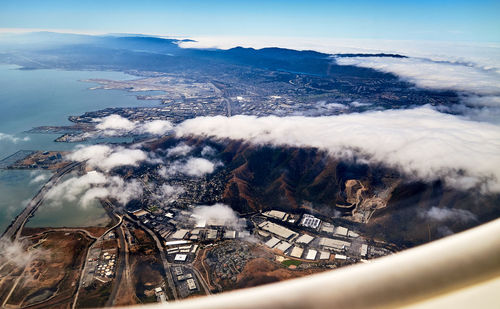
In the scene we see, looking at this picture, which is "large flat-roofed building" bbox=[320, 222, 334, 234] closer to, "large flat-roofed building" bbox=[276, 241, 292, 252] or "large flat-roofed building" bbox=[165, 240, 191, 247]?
"large flat-roofed building" bbox=[276, 241, 292, 252]

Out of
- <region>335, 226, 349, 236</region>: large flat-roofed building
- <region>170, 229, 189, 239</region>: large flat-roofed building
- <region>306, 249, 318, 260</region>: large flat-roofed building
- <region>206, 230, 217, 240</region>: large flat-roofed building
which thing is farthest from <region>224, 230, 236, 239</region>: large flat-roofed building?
<region>335, 226, 349, 236</region>: large flat-roofed building

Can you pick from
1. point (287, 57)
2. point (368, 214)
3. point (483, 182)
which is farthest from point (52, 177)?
point (287, 57)

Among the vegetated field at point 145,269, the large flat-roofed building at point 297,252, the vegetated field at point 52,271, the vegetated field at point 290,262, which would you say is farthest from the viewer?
the large flat-roofed building at point 297,252

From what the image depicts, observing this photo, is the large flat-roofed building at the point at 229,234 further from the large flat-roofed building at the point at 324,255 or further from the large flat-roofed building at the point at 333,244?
the large flat-roofed building at the point at 333,244

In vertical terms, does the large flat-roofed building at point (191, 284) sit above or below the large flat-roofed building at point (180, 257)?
above

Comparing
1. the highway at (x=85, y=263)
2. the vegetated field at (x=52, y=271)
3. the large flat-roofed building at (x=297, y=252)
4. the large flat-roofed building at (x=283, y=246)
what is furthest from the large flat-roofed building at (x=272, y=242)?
the vegetated field at (x=52, y=271)

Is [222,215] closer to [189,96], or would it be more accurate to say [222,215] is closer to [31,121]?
[31,121]
